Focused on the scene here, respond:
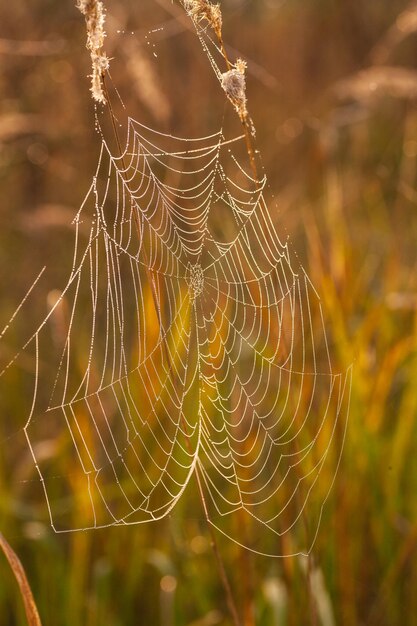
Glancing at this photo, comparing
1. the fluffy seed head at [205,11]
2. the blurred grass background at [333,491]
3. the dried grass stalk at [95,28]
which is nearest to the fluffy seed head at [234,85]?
the fluffy seed head at [205,11]

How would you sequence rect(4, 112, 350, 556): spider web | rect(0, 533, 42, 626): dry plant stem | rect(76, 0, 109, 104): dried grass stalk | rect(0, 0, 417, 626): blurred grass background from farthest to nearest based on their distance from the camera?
rect(0, 0, 417, 626): blurred grass background
rect(4, 112, 350, 556): spider web
rect(0, 533, 42, 626): dry plant stem
rect(76, 0, 109, 104): dried grass stalk

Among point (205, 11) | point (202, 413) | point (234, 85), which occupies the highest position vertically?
point (205, 11)

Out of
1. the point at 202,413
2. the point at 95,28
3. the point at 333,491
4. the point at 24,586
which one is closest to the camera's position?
the point at 95,28

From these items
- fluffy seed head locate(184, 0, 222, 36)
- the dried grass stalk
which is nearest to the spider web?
fluffy seed head locate(184, 0, 222, 36)

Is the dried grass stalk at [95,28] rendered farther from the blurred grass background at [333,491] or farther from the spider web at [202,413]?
the spider web at [202,413]

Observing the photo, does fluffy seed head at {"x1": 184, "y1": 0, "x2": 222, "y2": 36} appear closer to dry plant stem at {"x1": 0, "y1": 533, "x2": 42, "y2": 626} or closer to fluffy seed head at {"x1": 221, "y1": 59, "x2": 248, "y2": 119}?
fluffy seed head at {"x1": 221, "y1": 59, "x2": 248, "y2": 119}

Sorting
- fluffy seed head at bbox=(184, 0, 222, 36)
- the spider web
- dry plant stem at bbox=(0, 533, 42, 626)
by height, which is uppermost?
fluffy seed head at bbox=(184, 0, 222, 36)

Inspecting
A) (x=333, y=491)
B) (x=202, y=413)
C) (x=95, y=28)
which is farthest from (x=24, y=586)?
(x=202, y=413)

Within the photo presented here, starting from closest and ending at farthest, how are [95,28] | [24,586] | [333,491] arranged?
1. [95,28]
2. [24,586]
3. [333,491]

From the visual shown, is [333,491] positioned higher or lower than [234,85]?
lower

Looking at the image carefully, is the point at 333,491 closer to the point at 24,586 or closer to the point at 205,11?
the point at 24,586

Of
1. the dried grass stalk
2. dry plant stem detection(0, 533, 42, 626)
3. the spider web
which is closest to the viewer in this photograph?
the dried grass stalk
